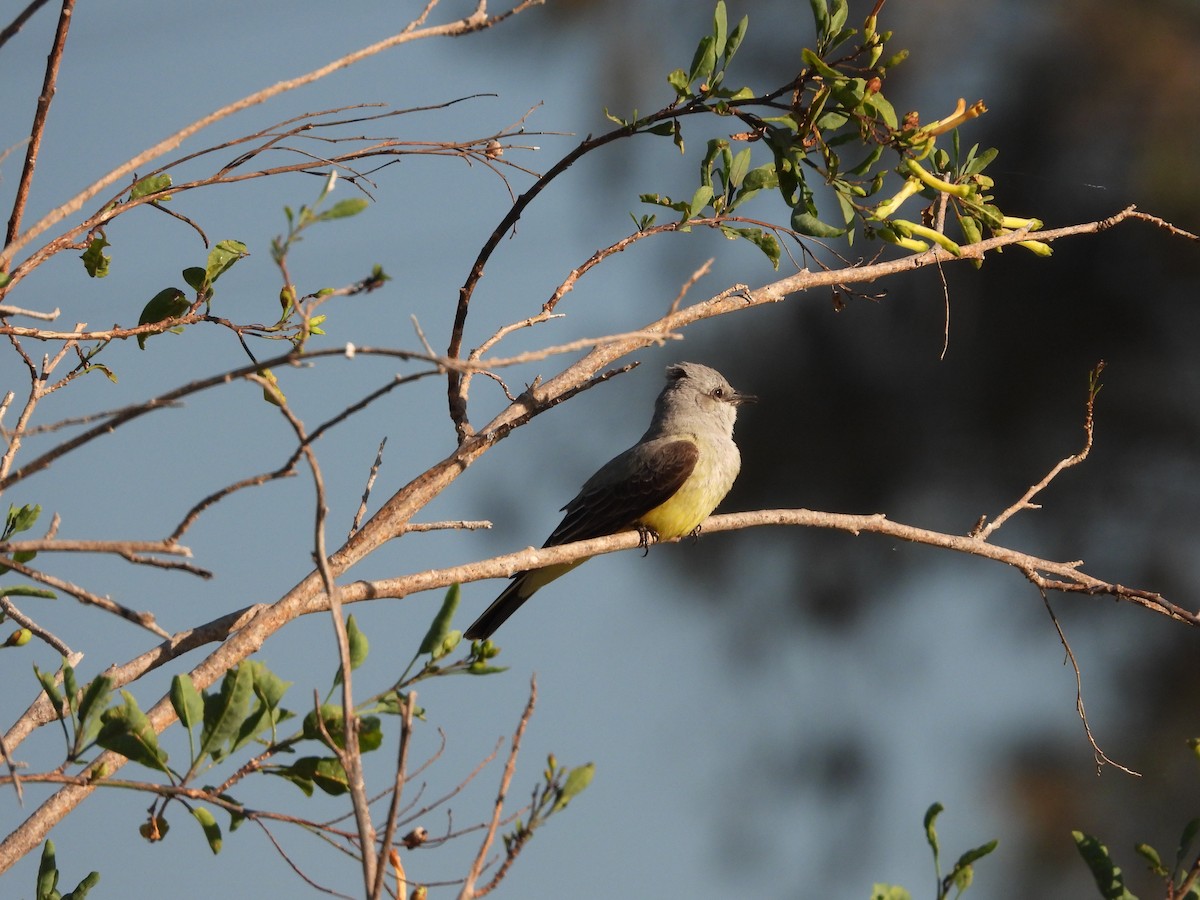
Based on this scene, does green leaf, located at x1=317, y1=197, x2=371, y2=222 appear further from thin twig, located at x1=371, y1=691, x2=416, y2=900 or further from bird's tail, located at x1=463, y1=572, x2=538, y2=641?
bird's tail, located at x1=463, y1=572, x2=538, y2=641

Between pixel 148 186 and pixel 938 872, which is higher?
pixel 148 186

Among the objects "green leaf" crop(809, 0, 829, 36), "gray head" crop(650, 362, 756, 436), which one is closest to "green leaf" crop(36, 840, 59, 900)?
"green leaf" crop(809, 0, 829, 36)

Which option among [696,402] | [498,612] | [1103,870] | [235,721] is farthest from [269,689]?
[696,402]

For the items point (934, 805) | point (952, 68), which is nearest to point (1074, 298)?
point (952, 68)

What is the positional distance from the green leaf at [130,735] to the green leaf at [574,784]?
570mm

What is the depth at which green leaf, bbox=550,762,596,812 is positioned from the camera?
1.89 m

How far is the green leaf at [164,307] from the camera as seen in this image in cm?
278

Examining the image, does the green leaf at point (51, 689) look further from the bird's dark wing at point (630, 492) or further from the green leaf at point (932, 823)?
the bird's dark wing at point (630, 492)

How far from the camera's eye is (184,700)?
1.93 m

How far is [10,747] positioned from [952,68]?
10875 millimetres

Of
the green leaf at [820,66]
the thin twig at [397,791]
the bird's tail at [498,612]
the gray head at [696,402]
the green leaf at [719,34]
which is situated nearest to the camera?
the thin twig at [397,791]

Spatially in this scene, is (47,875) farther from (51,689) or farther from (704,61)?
(704,61)

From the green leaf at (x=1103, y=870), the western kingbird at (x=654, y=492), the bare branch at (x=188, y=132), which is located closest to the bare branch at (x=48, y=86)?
the bare branch at (x=188, y=132)

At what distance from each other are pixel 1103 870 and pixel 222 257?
1.99m
